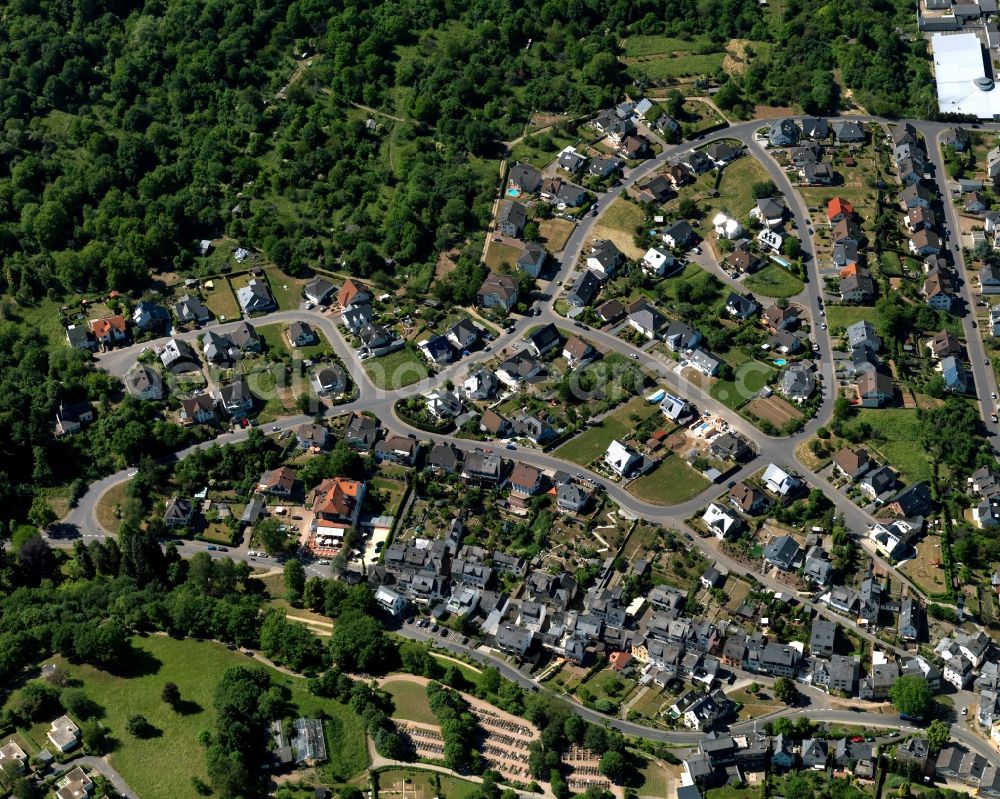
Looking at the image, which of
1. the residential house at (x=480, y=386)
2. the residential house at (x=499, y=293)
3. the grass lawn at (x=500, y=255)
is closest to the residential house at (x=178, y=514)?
the residential house at (x=480, y=386)

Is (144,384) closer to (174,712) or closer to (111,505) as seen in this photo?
(111,505)

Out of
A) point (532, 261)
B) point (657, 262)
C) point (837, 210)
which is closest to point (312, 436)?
point (532, 261)

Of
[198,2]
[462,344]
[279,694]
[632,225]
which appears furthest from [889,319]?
[198,2]

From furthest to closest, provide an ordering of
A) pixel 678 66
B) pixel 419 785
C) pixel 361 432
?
pixel 678 66 < pixel 361 432 < pixel 419 785

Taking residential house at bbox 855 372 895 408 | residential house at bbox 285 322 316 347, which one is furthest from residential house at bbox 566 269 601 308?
residential house at bbox 855 372 895 408

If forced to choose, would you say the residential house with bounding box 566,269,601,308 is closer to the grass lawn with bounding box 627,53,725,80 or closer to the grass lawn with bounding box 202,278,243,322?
the grass lawn with bounding box 202,278,243,322

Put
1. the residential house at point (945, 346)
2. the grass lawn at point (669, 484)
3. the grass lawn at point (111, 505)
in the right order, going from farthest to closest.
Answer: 1. the residential house at point (945, 346)
2. the grass lawn at point (111, 505)
3. the grass lawn at point (669, 484)

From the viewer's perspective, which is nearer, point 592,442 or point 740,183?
point 592,442

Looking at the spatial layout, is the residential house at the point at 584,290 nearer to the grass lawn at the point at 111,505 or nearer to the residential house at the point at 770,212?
the residential house at the point at 770,212
